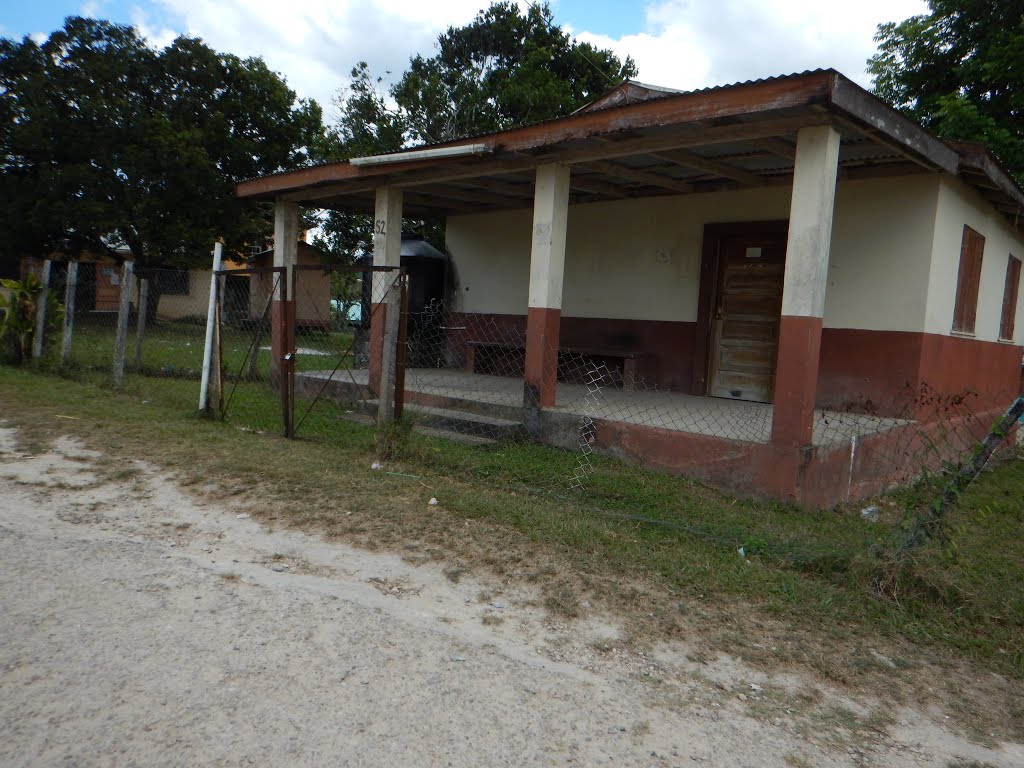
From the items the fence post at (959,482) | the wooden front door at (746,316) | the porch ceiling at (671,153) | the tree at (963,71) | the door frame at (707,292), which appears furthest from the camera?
the tree at (963,71)

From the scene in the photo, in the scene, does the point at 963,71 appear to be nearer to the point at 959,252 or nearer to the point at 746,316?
the point at 959,252

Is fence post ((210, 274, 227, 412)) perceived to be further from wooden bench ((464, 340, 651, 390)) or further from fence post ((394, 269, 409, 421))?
wooden bench ((464, 340, 651, 390))

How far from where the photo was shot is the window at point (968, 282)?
814cm

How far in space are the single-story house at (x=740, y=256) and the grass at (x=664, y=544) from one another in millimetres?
754

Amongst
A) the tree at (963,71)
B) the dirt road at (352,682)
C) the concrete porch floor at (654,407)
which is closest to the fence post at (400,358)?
the concrete porch floor at (654,407)

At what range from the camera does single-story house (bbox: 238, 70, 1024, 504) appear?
576 cm

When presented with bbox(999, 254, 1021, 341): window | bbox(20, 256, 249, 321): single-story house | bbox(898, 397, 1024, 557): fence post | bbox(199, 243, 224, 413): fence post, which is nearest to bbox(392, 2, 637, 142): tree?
bbox(20, 256, 249, 321): single-story house

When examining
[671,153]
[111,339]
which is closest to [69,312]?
[111,339]

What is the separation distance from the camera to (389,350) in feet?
20.9

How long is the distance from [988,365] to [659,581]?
778 cm

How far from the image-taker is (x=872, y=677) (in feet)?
10.4

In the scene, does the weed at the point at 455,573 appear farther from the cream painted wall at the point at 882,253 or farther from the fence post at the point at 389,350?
the cream painted wall at the point at 882,253

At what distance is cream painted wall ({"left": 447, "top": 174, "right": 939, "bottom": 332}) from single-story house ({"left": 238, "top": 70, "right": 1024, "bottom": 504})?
2cm

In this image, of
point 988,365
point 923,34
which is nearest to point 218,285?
point 988,365
